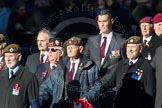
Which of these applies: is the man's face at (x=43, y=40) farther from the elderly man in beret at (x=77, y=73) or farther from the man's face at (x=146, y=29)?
the man's face at (x=146, y=29)

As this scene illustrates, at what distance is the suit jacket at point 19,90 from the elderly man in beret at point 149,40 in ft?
9.75

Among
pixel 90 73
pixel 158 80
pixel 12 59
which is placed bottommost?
pixel 158 80

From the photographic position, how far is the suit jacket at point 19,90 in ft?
48.7

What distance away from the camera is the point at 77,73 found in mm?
15867

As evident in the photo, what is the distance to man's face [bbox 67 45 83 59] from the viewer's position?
15.8 meters

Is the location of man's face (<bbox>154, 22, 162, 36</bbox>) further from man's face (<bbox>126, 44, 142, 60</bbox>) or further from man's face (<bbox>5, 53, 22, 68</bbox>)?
man's face (<bbox>5, 53, 22, 68</bbox>)

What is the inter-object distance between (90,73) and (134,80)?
0.92 metres

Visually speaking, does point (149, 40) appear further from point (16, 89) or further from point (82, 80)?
point (16, 89)

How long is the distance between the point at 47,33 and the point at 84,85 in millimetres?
2039

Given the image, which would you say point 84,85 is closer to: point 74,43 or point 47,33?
point 74,43

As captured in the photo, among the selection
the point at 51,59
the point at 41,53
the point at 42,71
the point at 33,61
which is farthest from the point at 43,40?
the point at 51,59

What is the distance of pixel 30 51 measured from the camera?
19141 mm

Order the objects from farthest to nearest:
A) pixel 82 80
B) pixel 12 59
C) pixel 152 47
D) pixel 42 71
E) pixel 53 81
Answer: pixel 152 47, pixel 42 71, pixel 82 80, pixel 53 81, pixel 12 59

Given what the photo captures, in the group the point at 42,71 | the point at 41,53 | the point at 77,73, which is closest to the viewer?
the point at 77,73
